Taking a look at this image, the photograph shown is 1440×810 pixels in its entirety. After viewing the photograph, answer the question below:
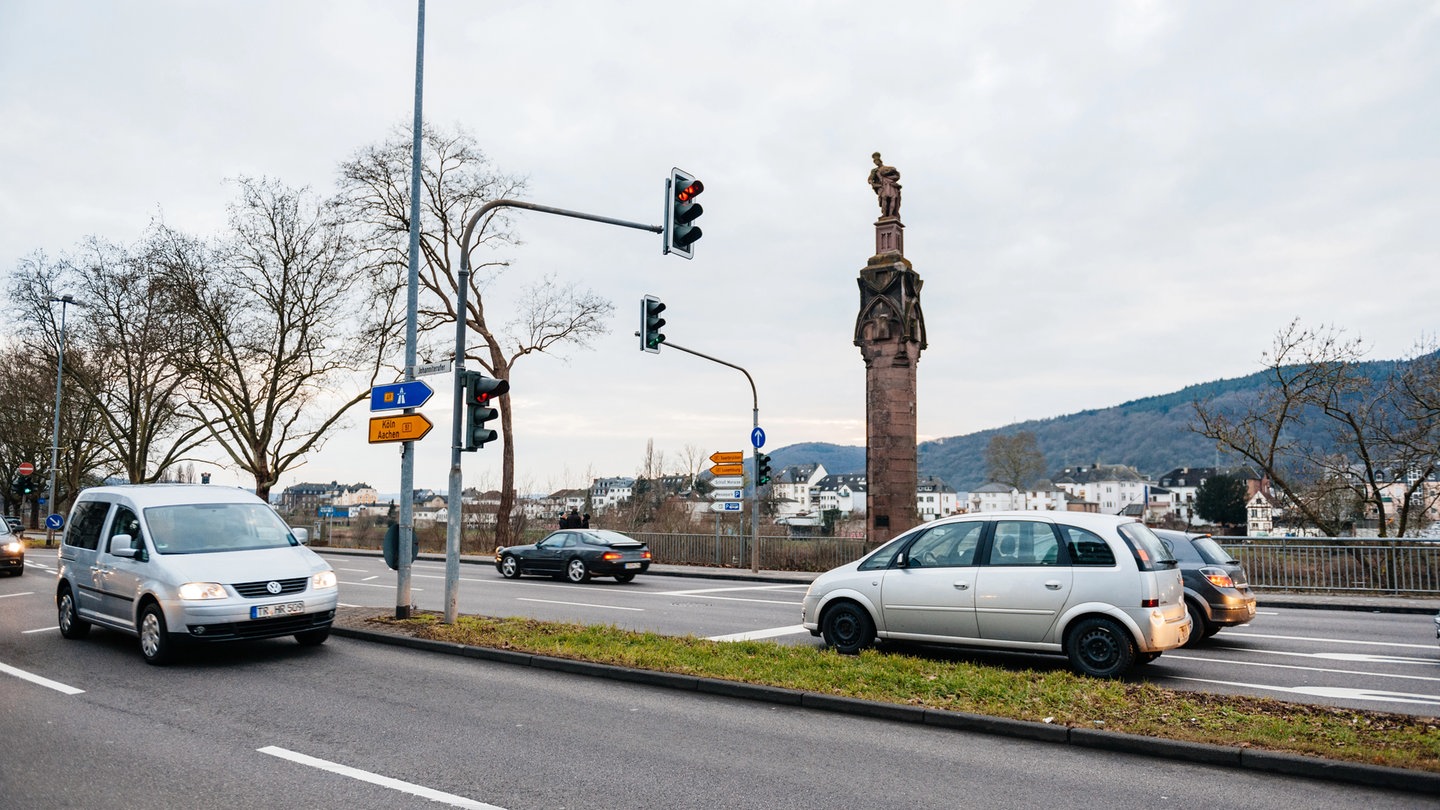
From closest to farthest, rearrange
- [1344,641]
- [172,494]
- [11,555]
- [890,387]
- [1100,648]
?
[1100,648]
[172,494]
[1344,641]
[11,555]
[890,387]

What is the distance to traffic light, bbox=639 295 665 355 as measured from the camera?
16609 mm

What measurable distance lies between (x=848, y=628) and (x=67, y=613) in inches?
368

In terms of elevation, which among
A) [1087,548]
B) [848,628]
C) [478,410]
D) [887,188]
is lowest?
[848,628]

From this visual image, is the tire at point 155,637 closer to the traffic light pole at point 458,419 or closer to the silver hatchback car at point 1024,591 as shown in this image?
the traffic light pole at point 458,419

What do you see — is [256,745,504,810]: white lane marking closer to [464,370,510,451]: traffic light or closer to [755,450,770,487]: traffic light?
[464,370,510,451]: traffic light

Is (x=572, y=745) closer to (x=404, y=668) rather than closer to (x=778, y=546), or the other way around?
(x=404, y=668)

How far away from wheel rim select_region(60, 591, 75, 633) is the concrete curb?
219 inches

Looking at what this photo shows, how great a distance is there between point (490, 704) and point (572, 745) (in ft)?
5.21

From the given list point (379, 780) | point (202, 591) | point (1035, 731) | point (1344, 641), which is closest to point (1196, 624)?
point (1344, 641)

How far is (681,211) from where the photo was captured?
36.8 ft

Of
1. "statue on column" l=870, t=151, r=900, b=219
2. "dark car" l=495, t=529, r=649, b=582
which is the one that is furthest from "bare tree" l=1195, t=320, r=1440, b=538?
"dark car" l=495, t=529, r=649, b=582

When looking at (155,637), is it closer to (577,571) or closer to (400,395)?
(400,395)

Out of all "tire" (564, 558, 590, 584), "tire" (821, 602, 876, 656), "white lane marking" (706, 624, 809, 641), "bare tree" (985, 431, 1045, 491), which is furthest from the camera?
"bare tree" (985, 431, 1045, 491)

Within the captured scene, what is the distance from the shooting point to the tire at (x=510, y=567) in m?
23.3
